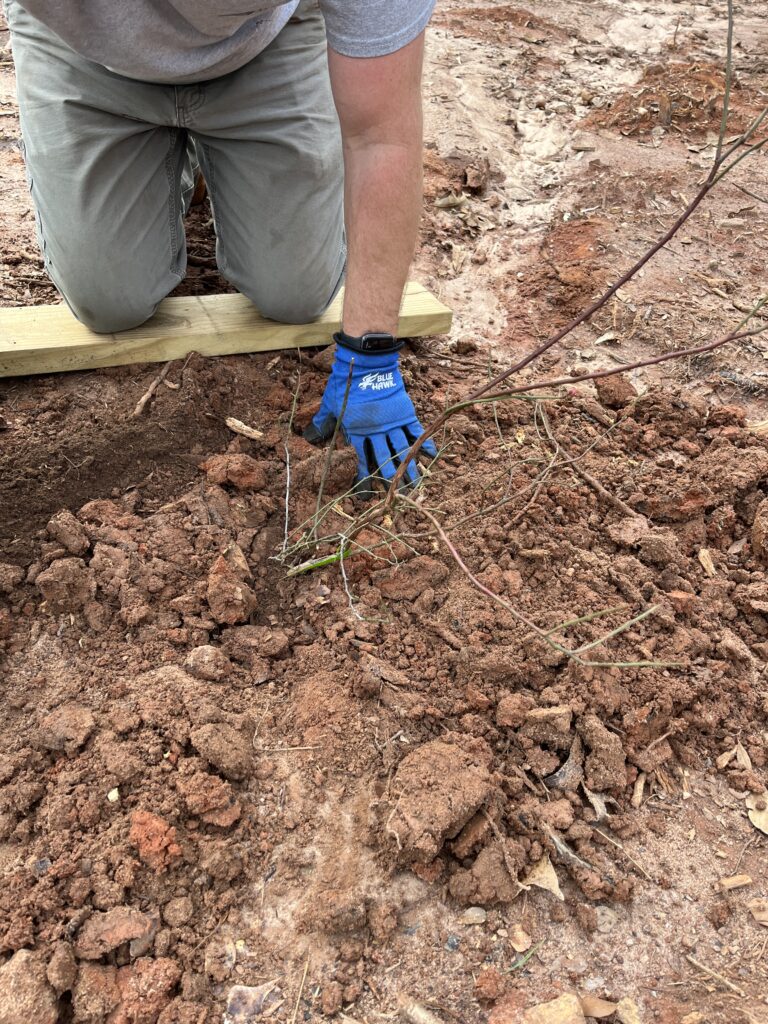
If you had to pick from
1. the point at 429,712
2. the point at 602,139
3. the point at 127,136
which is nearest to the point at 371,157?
the point at 127,136

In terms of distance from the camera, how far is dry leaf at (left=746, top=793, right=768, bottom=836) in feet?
5.42

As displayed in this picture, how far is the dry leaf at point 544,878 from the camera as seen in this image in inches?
59.2

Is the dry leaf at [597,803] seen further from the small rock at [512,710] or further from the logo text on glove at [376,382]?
the logo text on glove at [376,382]

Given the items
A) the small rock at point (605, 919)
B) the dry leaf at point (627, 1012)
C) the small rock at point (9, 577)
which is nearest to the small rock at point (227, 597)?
the small rock at point (9, 577)

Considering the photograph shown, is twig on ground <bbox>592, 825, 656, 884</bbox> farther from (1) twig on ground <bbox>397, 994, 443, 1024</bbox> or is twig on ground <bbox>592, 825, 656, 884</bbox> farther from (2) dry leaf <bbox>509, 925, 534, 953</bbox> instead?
(1) twig on ground <bbox>397, 994, 443, 1024</bbox>

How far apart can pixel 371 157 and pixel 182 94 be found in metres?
0.63

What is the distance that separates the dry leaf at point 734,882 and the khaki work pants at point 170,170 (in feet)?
6.36

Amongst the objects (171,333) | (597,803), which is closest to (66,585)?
(171,333)

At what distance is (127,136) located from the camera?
2412 millimetres

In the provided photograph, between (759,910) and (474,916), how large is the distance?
0.54 m

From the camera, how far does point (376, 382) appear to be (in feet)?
7.39

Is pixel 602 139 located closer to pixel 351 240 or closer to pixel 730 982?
pixel 351 240

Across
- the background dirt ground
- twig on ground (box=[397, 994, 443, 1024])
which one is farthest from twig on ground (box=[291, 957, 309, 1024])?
twig on ground (box=[397, 994, 443, 1024])

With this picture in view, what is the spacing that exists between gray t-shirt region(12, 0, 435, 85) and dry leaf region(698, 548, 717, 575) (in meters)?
1.48
